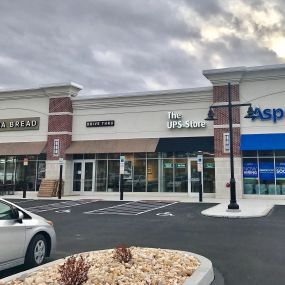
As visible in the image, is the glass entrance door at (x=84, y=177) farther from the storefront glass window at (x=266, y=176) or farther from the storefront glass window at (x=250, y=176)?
the storefront glass window at (x=266, y=176)

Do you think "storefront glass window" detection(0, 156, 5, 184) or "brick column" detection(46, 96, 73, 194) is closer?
"brick column" detection(46, 96, 73, 194)

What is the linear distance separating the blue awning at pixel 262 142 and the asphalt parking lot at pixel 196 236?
21.6 ft

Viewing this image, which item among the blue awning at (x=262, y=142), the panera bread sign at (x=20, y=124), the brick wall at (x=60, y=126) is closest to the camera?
the blue awning at (x=262, y=142)

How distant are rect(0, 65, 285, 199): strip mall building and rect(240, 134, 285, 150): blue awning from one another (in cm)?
6

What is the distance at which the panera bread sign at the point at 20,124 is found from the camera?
29.3 m

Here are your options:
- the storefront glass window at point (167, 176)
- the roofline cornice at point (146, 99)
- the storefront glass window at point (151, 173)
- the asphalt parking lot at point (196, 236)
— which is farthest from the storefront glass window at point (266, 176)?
the asphalt parking lot at point (196, 236)

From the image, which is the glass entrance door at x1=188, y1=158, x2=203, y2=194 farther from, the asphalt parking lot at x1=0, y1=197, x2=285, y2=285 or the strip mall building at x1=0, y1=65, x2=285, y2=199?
the asphalt parking lot at x1=0, y1=197, x2=285, y2=285

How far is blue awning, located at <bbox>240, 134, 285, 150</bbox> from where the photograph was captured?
2281 centimetres

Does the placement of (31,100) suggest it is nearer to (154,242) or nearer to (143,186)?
(143,186)

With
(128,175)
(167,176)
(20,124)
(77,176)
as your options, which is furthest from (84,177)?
(20,124)

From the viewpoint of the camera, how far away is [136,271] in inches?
235

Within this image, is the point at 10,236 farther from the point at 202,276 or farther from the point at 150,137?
the point at 150,137

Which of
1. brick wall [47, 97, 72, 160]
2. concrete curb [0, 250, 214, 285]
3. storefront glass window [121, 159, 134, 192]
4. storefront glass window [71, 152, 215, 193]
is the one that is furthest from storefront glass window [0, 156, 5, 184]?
concrete curb [0, 250, 214, 285]

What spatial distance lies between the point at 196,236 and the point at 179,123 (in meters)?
15.7
